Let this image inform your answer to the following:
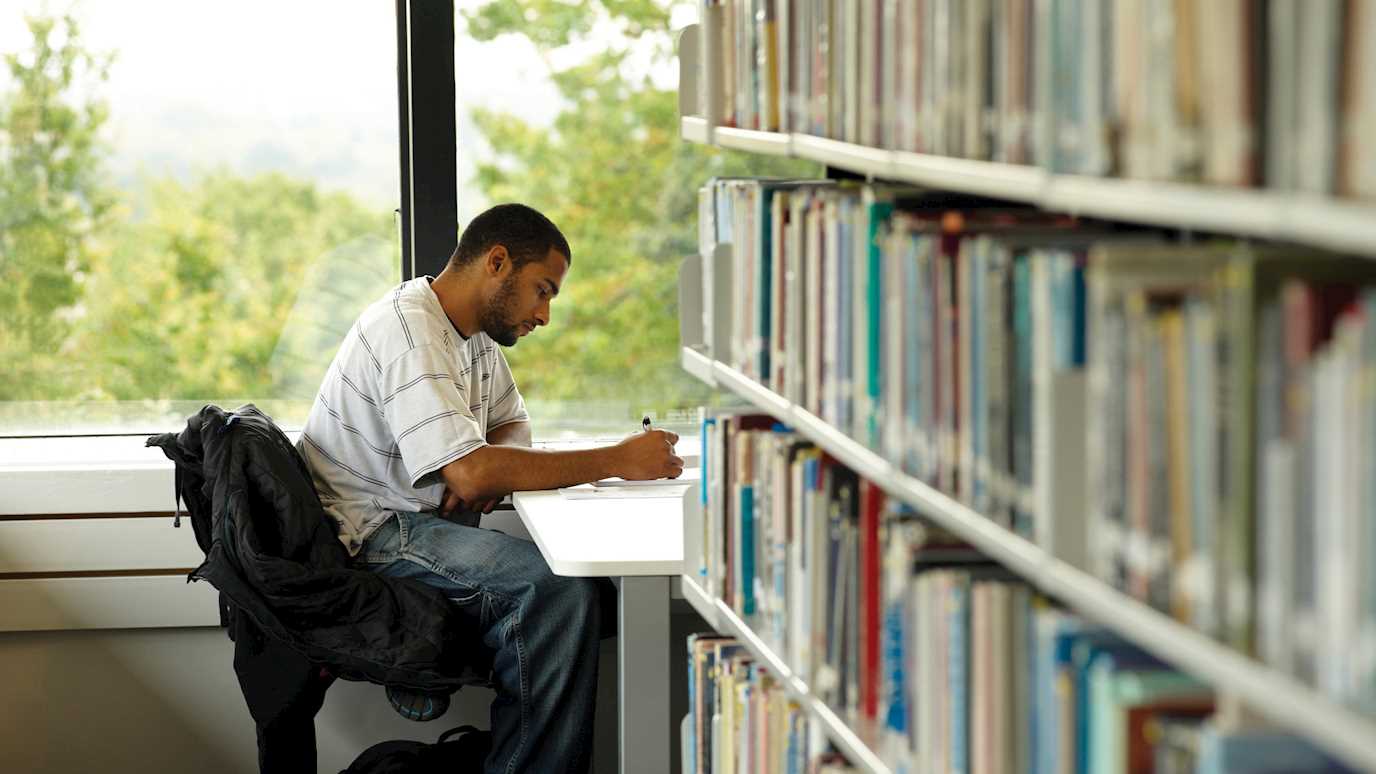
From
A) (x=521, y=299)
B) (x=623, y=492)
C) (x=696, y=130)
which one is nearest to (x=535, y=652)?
(x=623, y=492)

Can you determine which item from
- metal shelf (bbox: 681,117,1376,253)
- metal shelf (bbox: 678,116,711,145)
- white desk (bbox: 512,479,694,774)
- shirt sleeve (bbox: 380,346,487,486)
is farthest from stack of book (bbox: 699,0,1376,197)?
shirt sleeve (bbox: 380,346,487,486)

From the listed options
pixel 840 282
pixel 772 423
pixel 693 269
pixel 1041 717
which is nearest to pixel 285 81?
pixel 693 269

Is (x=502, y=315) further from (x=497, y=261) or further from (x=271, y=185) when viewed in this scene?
(x=271, y=185)

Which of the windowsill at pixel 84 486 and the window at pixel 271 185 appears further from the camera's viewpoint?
the window at pixel 271 185

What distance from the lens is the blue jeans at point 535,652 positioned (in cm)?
280

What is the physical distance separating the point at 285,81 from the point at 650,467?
1262 mm

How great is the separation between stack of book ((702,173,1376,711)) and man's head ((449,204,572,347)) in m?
1.53

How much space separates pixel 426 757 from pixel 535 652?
0.38m

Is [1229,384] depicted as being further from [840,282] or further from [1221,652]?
[840,282]

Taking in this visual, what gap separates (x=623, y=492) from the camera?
3002 millimetres

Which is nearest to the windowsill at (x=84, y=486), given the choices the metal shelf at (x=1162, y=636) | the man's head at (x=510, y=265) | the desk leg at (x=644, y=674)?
the man's head at (x=510, y=265)

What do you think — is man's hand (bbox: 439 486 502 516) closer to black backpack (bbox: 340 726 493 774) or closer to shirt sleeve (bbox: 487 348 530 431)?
shirt sleeve (bbox: 487 348 530 431)

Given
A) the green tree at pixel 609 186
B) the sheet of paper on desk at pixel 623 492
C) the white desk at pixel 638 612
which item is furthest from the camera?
the green tree at pixel 609 186

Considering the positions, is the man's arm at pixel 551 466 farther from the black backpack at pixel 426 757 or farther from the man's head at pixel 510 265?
the black backpack at pixel 426 757
